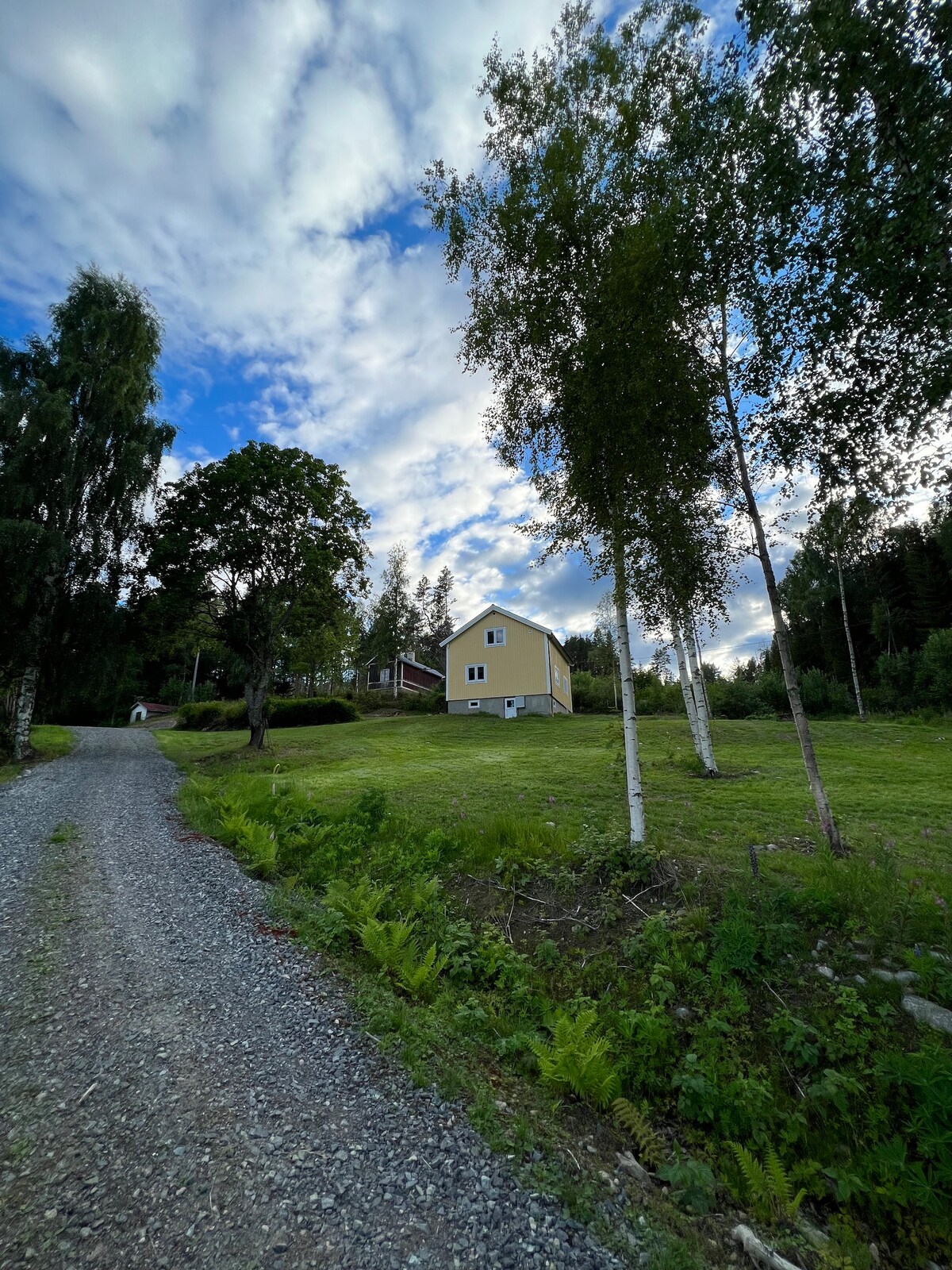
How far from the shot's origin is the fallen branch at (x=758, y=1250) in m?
2.53

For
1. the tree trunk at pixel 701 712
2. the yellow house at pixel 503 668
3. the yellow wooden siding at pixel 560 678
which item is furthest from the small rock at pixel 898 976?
the yellow wooden siding at pixel 560 678

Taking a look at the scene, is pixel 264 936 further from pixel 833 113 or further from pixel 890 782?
pixel 890 782

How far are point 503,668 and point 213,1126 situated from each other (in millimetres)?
31113

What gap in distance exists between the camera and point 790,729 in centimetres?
2233

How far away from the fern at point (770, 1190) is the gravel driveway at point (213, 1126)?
1.09 m

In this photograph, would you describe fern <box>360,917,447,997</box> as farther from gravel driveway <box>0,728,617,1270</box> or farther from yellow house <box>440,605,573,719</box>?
yellow house <box>440,605,573,719</box>

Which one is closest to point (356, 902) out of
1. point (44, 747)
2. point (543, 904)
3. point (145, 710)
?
point (543, 904)

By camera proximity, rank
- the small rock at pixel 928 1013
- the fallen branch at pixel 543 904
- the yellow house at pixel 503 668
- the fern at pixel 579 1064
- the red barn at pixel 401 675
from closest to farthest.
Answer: the fern at pixel 579 1064 → the small rock at pixel 928 1013 → the fallen branch at pixel 543 904 → the yellow house at pixel 503 668 → the red barn at pixel 401 675

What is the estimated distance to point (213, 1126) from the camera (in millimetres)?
3041

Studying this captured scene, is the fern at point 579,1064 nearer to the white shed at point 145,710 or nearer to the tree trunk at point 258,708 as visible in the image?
the tree trunk at point 258,708

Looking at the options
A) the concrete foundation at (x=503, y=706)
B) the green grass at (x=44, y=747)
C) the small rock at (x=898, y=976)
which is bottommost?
the small rock at (x=898, y=976)

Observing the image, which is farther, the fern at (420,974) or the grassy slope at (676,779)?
the grassy slope at (676,779)

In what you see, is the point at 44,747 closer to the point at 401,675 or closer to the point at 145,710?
the point at 401,675

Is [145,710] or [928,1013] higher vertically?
[145,710]
